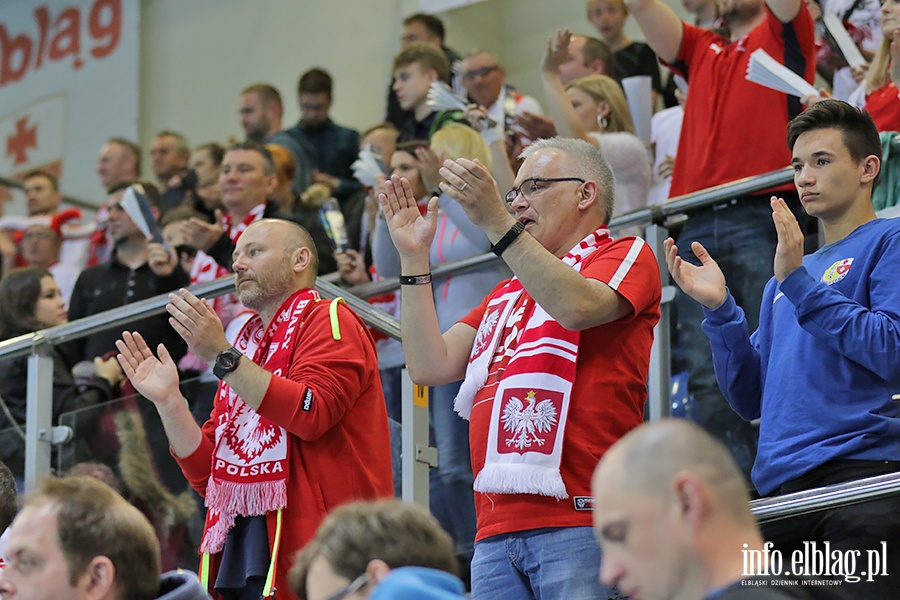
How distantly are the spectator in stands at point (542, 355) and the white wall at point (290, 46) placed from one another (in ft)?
19.8

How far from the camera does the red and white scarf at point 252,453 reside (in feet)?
12.7

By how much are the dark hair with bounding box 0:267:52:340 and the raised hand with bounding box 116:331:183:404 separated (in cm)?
193

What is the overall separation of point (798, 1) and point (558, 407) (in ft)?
7.74

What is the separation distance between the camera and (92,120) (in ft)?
36.0

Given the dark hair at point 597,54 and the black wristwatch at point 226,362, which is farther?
the dark hair at point 597,54

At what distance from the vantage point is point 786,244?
11.4 feet

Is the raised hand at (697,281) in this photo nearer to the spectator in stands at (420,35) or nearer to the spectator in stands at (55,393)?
the spectator in stands at (55,393)

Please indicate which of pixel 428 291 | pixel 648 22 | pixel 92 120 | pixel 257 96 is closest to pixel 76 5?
pixel 92 120

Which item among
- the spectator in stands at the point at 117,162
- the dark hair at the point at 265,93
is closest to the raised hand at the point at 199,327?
the dark hair at the point at 265,93

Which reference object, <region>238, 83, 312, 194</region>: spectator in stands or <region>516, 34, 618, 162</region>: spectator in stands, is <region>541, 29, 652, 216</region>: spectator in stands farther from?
<region>238, 83, 312, 194</region>: spectator in stands

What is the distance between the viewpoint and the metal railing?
4629 millimetres

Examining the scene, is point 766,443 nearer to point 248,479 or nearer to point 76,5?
point 248,479

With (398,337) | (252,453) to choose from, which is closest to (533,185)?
(252,453)

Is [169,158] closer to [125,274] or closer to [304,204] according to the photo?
[304,204]
